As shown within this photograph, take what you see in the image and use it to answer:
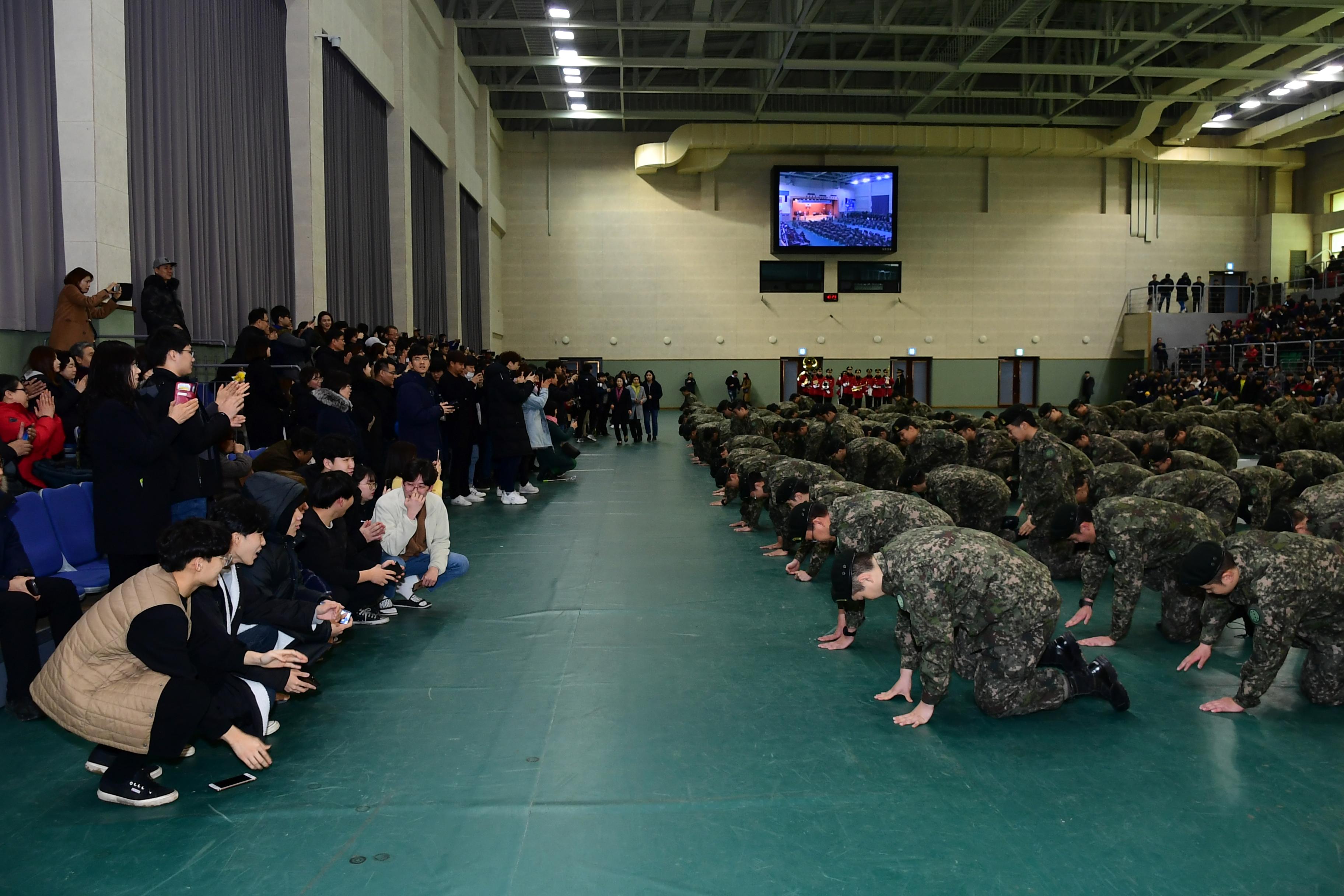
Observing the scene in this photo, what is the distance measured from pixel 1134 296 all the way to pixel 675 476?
971 inches

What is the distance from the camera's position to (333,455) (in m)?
5.53

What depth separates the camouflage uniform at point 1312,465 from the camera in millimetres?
8102

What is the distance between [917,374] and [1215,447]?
21834mm

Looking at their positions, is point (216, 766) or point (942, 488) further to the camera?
point (942, 488)

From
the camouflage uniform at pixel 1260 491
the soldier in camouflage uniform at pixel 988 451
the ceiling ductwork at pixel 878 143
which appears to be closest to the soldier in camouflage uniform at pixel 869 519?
the camouflage uniform at pixel 1260 491

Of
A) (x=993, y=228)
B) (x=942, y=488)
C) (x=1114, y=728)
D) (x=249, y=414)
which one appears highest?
(x=993, y=228)

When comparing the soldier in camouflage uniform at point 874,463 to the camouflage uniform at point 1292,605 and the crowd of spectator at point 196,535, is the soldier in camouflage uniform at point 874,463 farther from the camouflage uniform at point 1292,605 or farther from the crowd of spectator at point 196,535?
the camouflage uniform at point 1292,605

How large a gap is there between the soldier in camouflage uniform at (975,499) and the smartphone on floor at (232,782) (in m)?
5.64

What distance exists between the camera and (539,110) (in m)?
27.9

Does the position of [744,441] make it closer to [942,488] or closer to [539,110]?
[942,488]

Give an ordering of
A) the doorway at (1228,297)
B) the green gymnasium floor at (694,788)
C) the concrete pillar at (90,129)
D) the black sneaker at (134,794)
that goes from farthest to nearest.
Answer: the doorway at (1228,297) < the concrete pillar at (90,129) < the black sneaker at (134,794) < the green gymnasium floor at (694,788)

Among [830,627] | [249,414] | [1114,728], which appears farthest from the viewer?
[249,414]

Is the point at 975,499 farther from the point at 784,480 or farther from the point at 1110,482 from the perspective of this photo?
the point at 784,480

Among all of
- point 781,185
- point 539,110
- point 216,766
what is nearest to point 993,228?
point 781,185
